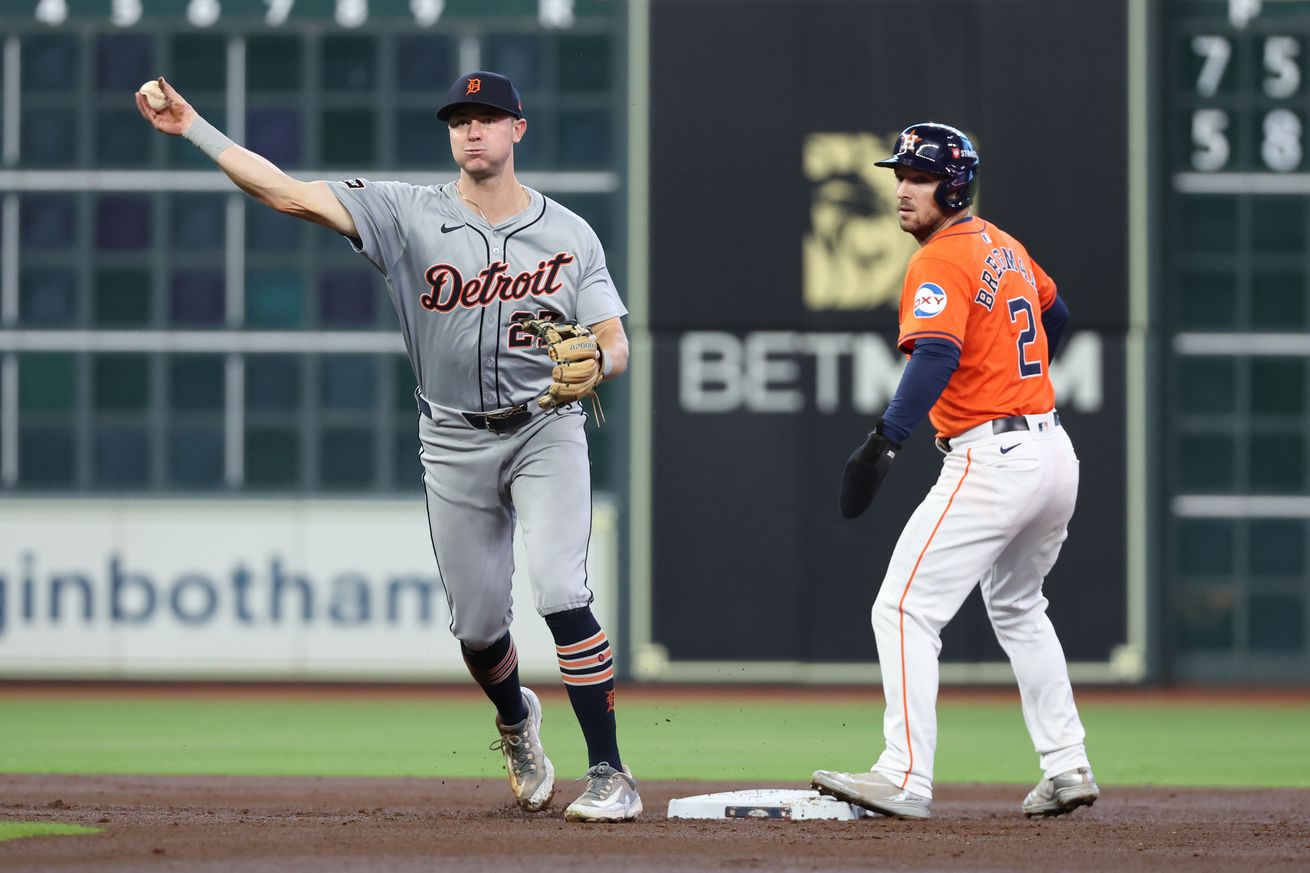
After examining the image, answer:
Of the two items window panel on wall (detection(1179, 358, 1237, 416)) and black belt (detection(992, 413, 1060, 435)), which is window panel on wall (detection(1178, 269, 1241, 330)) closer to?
window panel on wall (detection(1179, 358, 1237, 416))

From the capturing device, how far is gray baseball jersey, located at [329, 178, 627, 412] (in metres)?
6.13

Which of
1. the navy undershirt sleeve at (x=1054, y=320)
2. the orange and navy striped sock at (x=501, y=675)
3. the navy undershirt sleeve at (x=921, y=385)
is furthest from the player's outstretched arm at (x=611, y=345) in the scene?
the navy undershirt sleeve at (x=1054, y=320)

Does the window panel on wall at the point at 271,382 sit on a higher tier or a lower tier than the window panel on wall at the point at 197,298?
Result: lower

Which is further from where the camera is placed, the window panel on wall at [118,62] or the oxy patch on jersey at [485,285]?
the window panel on wall at [118,62]

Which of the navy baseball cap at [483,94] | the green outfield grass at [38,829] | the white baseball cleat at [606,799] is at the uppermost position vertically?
the navy baseball cap at [483,94]

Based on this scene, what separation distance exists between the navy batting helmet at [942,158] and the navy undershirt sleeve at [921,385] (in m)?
0.52

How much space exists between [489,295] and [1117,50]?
310 inches

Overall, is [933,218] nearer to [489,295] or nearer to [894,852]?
[489,295]

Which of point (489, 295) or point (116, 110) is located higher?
point (116, 110)

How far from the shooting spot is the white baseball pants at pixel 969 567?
6.04 metres

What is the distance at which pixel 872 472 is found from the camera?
6.00 m

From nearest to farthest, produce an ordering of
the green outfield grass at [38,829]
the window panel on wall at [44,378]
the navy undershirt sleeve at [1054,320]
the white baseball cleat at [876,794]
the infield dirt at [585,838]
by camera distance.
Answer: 1. the infield dirt at [585,838]
2. the green outfield grass at [38,829]
3. the white baseball cleat at [876,794]
4. the navy undershirt sleeve at [1054,320]
5. the window panel on wall at [44,378]

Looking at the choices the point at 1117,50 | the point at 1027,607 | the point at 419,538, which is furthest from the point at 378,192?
the point at 1117,50

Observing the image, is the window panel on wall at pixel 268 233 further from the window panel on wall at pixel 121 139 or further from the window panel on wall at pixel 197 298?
the window panel on wall at pixel 121 139
